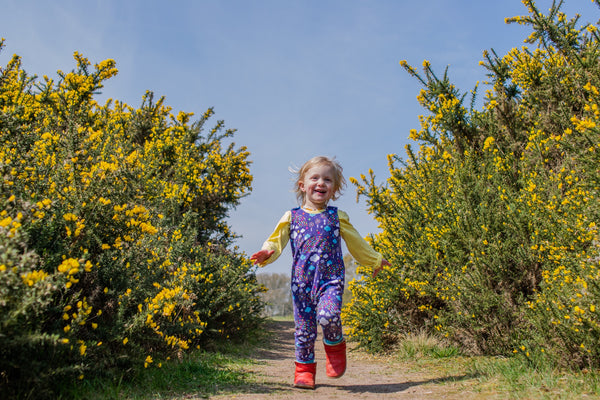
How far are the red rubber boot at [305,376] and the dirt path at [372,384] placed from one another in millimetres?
47

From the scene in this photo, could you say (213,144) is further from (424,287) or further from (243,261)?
(424,287)

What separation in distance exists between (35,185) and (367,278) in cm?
451

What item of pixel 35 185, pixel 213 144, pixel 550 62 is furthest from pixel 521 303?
pixel 213 144

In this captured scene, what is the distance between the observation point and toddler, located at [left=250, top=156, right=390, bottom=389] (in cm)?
330

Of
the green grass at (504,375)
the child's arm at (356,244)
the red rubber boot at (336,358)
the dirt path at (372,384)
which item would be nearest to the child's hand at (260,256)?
the child's arm at (356,244)

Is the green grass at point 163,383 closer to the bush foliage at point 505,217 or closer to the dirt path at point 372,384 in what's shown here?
the dirt path at point 372,384

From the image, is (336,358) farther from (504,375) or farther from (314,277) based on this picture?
(504,375)

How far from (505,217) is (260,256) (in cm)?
279

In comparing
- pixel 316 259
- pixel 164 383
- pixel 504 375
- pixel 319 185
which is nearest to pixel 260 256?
pixel 316 259

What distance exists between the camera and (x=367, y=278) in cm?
620

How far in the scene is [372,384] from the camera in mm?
3689

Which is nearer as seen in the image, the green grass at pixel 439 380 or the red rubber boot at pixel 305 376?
the green grass at pixel 439 380

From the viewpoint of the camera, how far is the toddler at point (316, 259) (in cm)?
330

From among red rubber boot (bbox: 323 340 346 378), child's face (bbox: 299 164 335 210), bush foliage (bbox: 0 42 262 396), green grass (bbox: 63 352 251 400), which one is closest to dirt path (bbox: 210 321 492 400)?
red rubber boot (bbox: 323 340 346 378)
